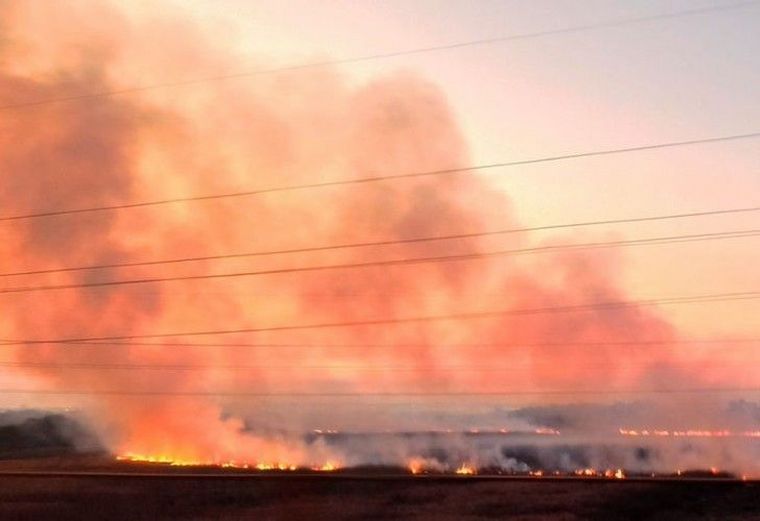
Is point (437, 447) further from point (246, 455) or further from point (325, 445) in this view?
point (246, 455)

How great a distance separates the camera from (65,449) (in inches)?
2157

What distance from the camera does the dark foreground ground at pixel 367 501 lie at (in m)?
13.2

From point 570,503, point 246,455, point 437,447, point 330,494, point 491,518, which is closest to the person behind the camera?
point 491,518

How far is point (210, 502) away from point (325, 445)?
44.3 m

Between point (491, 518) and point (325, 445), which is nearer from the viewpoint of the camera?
point (491, 518)

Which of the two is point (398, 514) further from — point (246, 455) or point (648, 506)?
point (246, 455)

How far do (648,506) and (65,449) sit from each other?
49319mm

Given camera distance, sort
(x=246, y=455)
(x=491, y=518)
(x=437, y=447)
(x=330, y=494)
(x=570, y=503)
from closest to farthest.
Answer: (x=491, y=518)
(x=570, y=503)
(x=330, y=494)
(x=246, y=455)
(x=437, y=447)

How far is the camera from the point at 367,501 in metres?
14.6

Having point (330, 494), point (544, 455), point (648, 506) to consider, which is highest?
point (544, 455)

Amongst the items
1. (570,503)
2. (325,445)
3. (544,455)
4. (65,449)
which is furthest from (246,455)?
(570,503)

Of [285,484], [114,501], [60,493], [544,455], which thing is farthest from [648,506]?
[544,455]

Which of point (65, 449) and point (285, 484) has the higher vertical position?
point (65, 449)

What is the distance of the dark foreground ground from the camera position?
13.2m
